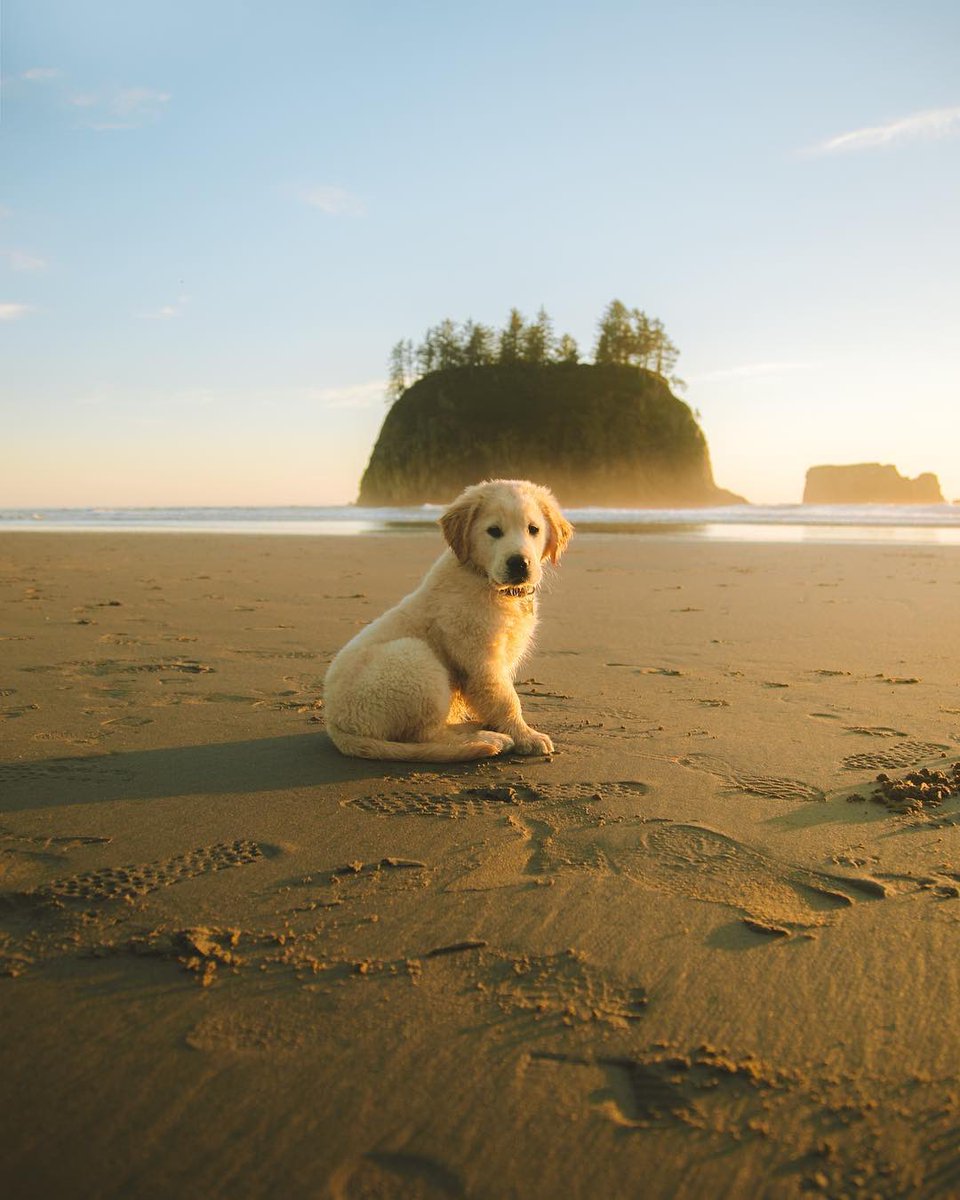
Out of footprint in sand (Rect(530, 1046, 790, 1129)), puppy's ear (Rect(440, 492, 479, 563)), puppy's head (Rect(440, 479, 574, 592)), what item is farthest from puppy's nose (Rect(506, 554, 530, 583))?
footprint in sand (Rect(530, 1046, 790, 1129))

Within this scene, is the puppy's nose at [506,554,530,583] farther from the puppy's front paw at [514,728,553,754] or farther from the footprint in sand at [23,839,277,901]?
the footprint in sand at [23,839,277,901]

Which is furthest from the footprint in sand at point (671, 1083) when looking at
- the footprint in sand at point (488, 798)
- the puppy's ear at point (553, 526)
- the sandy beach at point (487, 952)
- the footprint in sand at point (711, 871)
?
the puppy's ear at point (553, 526)

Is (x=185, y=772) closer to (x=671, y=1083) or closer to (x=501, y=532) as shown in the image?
(x=501, y=532)

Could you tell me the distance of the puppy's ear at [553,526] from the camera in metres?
4.38

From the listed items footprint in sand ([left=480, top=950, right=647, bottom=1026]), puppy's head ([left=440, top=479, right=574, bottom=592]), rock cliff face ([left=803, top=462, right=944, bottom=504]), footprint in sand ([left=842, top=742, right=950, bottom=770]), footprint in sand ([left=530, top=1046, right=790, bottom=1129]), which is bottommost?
footprint in sand ([left=530, top=1046, right=790, bottom=1129])

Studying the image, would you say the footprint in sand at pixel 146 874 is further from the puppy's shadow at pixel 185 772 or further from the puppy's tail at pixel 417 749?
the puppy's tail at pixel 417 749

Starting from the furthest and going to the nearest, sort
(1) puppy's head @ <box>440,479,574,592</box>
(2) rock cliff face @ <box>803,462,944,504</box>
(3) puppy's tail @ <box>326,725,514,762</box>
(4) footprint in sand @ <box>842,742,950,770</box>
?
(2) rock cliff face @ <box>803,462,944,504</box>, (1) puppy's head @ <box>440,479,574,592</box>, (3) puppy's tail @ <box>326,725,514,762</box>, (4) footprint in sand @ <box>842,742,950,770</box>

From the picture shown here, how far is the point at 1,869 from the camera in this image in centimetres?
251

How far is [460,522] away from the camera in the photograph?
13.6 feet

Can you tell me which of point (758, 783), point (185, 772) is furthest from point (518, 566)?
point (185, 772)

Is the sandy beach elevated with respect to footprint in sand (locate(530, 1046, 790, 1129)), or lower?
elevated

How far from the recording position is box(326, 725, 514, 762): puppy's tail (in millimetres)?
3740

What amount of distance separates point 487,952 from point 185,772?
1905mm

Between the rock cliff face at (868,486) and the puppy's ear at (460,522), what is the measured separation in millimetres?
131352
